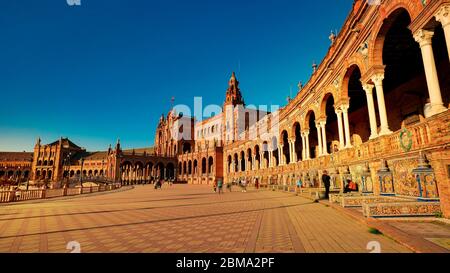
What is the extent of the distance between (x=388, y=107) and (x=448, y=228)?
523 inches

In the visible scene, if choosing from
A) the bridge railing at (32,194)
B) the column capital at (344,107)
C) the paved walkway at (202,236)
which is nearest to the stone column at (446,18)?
the paved walkway at (202,236)

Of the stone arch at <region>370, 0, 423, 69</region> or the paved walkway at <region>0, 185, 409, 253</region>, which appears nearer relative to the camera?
the paved walkway at <region>0, 185, 409, 253</region>

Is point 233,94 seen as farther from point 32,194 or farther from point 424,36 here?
point 424,36

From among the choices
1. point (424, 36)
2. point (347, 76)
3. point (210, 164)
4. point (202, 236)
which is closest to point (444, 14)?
point (424, 36)

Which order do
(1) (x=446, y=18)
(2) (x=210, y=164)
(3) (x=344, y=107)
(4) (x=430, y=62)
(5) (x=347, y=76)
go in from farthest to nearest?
(2) (x=210, y=164), (3) (x=344, y=107), (5) (x=347, y=76), (4) (x=430, y=62), (1) (x=446, y=18)

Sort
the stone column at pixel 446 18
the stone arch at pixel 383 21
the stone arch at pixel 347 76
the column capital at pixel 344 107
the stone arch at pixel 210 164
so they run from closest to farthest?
the stone column at pixel 446 18 < the stone arch at pixel 383 21 < the stone arch at pixel 347 76 < the column capital at pixel 344 107 < the stone arch at pixel 210 164

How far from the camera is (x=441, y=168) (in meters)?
5.58

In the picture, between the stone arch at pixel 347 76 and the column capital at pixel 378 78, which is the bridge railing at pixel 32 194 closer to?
the stone arch at pixel 347 76

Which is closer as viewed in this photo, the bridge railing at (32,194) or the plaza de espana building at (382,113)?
the plaza de espana building at (382,113)

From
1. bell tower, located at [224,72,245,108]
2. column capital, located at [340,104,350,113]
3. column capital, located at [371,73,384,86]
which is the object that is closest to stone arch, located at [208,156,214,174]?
bell tower, located at [224,72,245,108]

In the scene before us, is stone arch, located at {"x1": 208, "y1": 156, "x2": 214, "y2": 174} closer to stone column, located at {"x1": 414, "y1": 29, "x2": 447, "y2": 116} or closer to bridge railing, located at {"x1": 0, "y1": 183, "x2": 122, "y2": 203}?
bridge railing, located at {"x1": 0, "y1": 183, "x2": 122, "y2": 203}

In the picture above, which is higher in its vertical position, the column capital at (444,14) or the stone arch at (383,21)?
the stone arch at (383,21)

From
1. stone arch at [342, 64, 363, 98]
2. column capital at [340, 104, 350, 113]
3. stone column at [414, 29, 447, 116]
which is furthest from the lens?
column capital at [340, 104, 350, 113]
